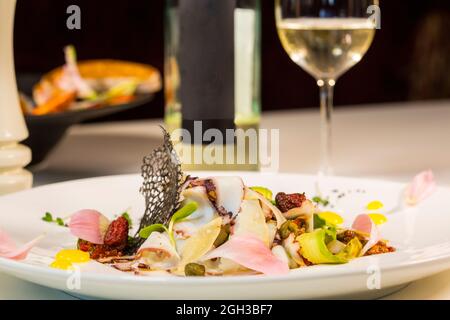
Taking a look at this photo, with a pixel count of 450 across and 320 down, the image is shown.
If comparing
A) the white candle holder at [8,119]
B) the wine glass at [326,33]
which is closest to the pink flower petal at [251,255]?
the white candle holder at [8,119]

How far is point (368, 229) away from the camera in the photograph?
0.84m

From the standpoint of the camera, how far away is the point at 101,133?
6.21 feet

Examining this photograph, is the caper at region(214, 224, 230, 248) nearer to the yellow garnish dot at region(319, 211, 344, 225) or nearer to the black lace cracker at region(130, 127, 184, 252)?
the black lace cracker at region(130, 127, 184, 252)

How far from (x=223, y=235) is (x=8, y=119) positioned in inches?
17.8

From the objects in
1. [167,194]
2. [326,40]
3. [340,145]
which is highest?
[326,40]

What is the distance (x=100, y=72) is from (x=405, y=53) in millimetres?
2535

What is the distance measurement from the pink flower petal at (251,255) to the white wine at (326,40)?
0.62 meters

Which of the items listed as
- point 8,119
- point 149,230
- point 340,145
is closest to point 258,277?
point 149,230

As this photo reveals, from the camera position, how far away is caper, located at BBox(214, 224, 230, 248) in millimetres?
741

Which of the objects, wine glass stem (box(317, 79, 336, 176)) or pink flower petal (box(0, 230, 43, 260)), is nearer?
pink flower petal (box(0, 230, 43, 260))

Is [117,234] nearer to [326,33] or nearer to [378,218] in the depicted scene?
[378,218]

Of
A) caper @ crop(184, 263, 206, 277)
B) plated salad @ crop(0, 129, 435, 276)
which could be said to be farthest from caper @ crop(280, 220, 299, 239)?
caper @ crop(184, 263, 206, 277)

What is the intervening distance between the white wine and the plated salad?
48 centimetres

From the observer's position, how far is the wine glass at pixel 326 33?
125 cm
